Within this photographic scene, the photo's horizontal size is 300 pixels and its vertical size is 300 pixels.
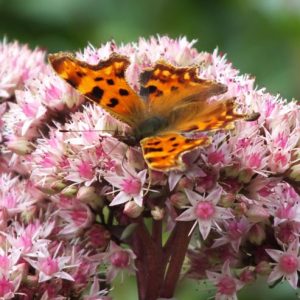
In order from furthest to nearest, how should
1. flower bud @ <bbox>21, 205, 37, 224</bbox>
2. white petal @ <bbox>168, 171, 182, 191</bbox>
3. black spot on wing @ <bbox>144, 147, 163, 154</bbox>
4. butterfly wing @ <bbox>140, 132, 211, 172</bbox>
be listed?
flower bud @ <bbox>21, 205, 37, 224</bbox>, white petal @ <bbox>168, 171, 182, 191</bbox>, black spot on wing @ <bbox>144, 147, 163, 154</bbox>, butterfly wing @ <bbox>140, 132, 211, 172</bbox>

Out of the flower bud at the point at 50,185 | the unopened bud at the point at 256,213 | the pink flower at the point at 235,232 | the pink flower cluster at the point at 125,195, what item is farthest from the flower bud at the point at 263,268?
the flower bud at the point at 50,185

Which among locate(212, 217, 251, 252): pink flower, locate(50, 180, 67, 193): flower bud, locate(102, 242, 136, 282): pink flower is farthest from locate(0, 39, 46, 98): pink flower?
locate(212, 217, 251, 252): pink flower

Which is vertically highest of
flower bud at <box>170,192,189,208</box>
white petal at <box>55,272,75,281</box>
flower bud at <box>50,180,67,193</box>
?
flower bud at <box>50,180,67,193</box>

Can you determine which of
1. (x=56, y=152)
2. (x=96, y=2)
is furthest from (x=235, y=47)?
(x=56, y=152)

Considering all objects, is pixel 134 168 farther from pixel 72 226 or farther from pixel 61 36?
pixel 61 36

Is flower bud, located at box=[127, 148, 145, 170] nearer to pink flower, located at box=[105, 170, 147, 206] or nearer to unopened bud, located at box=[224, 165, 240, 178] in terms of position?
pink flower, located at box=[105, 170, 147, 206]

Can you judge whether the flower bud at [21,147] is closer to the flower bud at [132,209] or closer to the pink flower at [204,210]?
the flower bud at [132,209]

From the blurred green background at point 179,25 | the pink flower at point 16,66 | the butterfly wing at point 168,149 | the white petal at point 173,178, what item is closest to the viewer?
the butterfly wing at point 168,149
